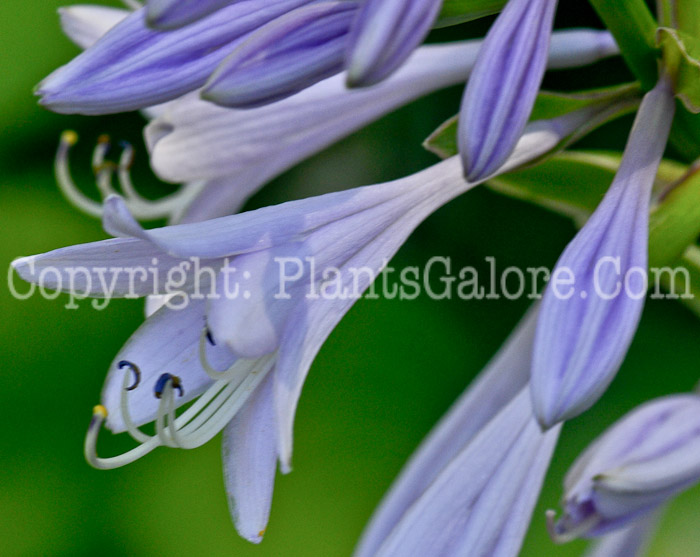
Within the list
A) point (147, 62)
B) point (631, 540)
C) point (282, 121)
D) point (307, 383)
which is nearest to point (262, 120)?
point (282, 121)

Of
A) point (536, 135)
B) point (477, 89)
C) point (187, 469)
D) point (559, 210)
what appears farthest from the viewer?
point (187, 469)

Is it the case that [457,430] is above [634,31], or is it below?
below

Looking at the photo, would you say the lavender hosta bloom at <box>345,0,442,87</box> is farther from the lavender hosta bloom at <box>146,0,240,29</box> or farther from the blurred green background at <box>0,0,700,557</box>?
the blurred green background at <box>0,0,700,557</box>

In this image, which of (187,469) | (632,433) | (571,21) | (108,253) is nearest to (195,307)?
(108,253)

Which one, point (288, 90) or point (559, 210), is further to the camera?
point (559, 210)

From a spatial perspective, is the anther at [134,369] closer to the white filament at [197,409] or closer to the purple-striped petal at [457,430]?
the white filament at [197,409]

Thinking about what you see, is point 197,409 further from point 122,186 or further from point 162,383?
point 122,186

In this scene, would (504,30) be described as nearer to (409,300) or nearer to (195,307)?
(195,307)
